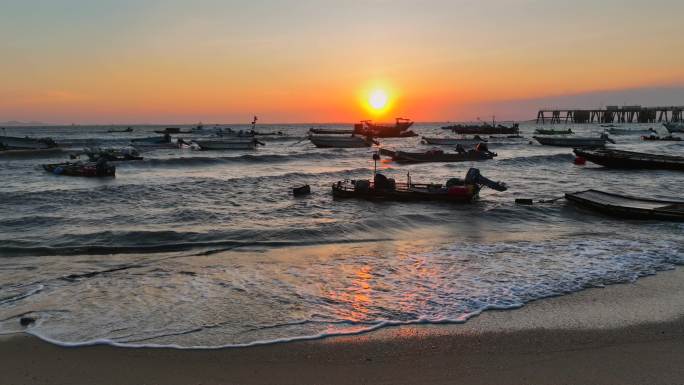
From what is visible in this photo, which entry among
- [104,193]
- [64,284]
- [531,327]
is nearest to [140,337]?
[64,284]

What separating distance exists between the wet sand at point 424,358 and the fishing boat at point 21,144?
5482 cm

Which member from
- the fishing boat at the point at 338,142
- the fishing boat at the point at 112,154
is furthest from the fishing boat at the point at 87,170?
the fishing boat at the point at 338,142

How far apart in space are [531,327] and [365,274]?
13.0ft

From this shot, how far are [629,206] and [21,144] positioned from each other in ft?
191

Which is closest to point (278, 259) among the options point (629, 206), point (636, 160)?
point (629, 206)

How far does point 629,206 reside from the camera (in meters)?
17.6

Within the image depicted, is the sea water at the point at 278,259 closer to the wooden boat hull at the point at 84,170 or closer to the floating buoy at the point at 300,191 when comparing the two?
the floating buoy at the point at 300,191

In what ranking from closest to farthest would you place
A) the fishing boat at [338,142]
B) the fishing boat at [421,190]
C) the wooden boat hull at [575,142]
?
the fishing boat at [421,190], the wooden boat hull at [575,142], the fishing boat at [338,142]

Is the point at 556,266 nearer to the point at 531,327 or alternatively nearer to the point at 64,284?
the point at 531,327

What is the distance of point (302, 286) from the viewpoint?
371 inches

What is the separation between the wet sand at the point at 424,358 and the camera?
216 inches

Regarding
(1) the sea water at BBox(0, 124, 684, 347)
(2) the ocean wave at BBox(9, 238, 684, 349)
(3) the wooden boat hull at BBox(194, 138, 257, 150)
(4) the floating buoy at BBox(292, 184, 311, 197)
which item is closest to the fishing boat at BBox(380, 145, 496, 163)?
(1) the sea water at BBox(0, 124, 684, 347)

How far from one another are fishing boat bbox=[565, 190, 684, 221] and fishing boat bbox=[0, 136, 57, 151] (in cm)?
5508

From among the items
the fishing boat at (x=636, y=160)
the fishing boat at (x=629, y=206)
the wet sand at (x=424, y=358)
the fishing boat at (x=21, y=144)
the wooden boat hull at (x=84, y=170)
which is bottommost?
the wet sand at (x=424, y=358)
